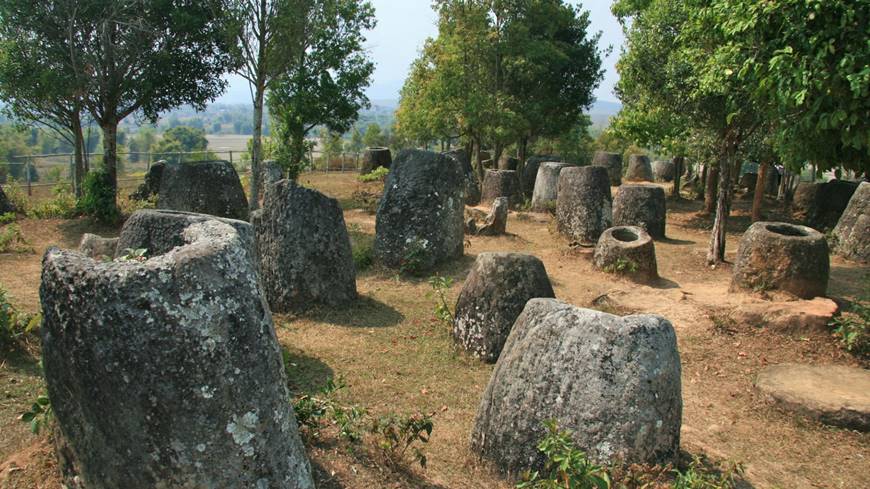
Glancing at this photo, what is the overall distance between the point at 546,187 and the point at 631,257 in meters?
A: 8.19

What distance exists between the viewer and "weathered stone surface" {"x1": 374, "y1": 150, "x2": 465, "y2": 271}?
38.5ft

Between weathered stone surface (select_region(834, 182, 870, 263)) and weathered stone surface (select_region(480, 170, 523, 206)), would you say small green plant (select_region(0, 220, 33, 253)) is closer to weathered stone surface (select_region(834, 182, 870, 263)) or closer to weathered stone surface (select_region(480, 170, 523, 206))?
weathered stone surface (select_region(480, 170, 523, 206))

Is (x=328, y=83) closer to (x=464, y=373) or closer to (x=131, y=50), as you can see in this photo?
(x=131, y=50)

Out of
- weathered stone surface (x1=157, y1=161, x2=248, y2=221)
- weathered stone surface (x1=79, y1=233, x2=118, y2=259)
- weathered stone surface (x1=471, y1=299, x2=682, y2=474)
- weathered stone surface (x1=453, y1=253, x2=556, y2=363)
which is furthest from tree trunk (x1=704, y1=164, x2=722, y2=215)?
weathered stone surface (x1=79, y1=233, x2=118, y2=259)

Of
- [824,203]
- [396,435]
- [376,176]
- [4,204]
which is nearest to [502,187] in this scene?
[376,176]

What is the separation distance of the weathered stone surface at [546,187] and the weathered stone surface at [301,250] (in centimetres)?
1100

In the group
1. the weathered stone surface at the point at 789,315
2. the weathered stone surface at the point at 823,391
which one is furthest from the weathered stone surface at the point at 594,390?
the weathered stone surface at the point at 789,315

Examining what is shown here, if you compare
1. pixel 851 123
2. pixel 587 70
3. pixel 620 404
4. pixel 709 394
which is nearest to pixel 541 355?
pixel 620 404

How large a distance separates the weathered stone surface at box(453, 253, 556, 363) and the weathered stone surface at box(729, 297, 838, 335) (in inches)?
130

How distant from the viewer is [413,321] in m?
9.12

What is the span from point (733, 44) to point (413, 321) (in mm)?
5255

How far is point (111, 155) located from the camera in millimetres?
16109

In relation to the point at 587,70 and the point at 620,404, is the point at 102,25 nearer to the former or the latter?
the point at 620,404

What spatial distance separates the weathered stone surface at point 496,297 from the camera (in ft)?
25.0
